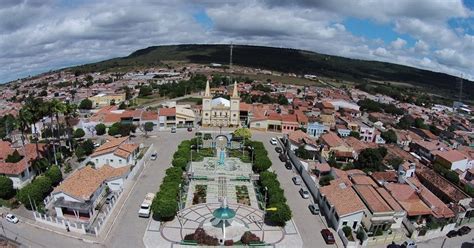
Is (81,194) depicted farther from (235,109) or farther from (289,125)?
(289,125)

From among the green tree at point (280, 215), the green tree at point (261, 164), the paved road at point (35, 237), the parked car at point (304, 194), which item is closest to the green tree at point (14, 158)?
the paved road at point (35, 237)

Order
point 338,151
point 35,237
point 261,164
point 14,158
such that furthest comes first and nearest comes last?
point 338,151 < point 261,164 < point 14,158 < point 35,237

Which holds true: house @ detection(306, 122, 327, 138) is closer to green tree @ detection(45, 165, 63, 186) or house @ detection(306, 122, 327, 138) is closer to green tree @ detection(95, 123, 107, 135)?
green tree @ detection(95, 123, 107, 135)

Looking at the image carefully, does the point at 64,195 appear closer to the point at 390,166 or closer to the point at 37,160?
the point at 37,160

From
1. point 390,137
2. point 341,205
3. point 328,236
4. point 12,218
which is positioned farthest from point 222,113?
point 12,218

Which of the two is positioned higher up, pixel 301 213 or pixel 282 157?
pixel 282 157

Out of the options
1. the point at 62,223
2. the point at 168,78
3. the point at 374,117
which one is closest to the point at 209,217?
the point at 62,223

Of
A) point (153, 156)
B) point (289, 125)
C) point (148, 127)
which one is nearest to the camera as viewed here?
point (153, 156)
